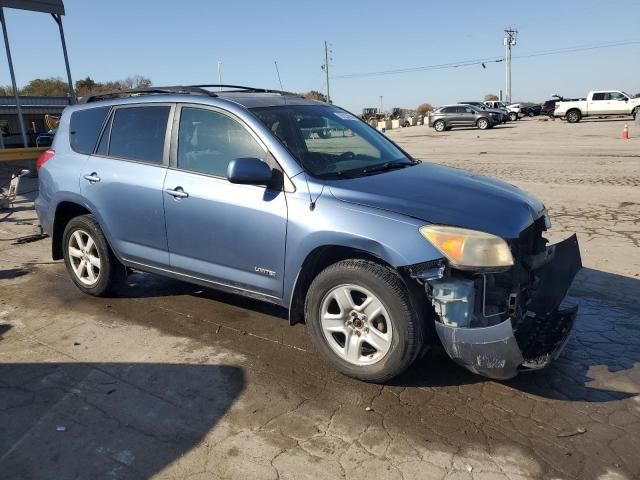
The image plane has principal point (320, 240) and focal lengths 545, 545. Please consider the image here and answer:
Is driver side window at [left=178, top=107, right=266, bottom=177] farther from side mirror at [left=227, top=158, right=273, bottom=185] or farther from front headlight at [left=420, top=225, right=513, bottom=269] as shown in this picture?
front headlight at [left=420, top=225, right=513, bottom=269]

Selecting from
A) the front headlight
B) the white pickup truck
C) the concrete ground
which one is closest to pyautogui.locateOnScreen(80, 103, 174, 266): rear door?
the concrete ground

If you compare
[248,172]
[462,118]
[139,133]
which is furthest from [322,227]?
[462,118]

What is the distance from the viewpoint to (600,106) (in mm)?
37156

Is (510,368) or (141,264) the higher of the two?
(141,264)

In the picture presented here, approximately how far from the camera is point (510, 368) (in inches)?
122

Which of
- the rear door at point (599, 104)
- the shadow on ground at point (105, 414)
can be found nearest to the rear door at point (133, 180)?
the shadow on ground at point (105, 414)

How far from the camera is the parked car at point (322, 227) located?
10.5 ft

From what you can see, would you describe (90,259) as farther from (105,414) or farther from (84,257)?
(105,414)

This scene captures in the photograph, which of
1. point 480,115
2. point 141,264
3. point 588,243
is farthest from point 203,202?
point 480,115

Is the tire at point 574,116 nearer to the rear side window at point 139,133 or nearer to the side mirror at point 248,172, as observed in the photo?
the rear side window at point 139,133

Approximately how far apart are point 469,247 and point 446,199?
482mm

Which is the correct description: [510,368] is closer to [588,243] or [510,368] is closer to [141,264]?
[141,264]

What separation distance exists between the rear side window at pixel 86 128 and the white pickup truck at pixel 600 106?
38.5 meters

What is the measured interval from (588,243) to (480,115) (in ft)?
106
